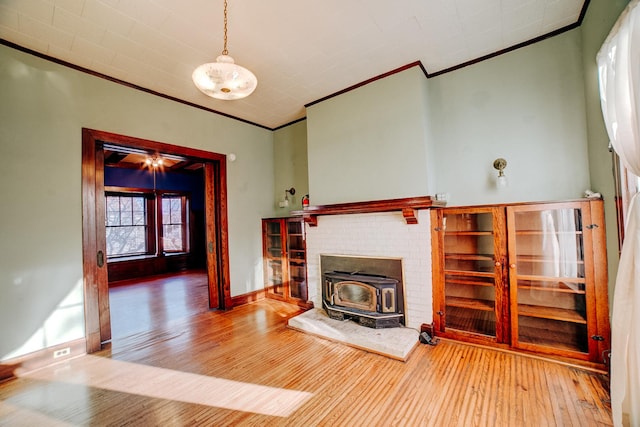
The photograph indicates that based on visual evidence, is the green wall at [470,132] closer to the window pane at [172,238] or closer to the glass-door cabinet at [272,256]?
the glass-door cabinet at [272,256]

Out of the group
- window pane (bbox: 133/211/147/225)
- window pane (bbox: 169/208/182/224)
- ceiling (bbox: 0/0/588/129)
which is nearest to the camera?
ceiling (bbox: 0/0/588/129)

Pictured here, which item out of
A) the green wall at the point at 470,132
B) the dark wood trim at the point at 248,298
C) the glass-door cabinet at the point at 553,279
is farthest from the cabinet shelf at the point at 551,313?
the dark wood trim at the point at 248,298

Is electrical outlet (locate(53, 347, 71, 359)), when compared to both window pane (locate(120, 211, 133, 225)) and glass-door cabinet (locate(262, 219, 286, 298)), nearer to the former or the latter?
glass-door cabinet (locate(262, 219, 286, 298))

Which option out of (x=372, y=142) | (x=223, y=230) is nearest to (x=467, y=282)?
(x=372, y=142)

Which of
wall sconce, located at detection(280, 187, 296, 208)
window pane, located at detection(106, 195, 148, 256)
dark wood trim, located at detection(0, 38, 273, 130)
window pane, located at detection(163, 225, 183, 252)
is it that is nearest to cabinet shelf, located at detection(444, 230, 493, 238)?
wall sconce, located at detection(280, 187, 296, 208)

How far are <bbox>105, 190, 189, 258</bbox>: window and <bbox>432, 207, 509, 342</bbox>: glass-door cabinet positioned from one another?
24.3ft

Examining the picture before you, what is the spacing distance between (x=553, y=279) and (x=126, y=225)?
8793 millimetres

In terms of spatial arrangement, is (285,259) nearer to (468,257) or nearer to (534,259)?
(468,257)

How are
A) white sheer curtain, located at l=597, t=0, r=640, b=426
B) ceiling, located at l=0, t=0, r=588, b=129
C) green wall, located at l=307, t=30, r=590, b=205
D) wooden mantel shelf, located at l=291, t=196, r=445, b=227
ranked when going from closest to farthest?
white sheer curtain, located at l=597, t=0, r=640, b=426 → ceiling, located at l=0, t=0, r=588, b=129 → green wall, located at l=307, t=30, r=590, b=205 → wooden mantel shelf, located at l=291, t=196, r=445, b=227

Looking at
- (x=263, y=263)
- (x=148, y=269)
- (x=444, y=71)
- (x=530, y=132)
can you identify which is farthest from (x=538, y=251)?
(x=148, y=269)

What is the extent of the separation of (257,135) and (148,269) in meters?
5.10

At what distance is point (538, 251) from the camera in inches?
99.8

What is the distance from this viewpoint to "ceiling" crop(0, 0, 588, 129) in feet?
7.30

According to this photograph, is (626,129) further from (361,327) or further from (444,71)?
(361,327)
